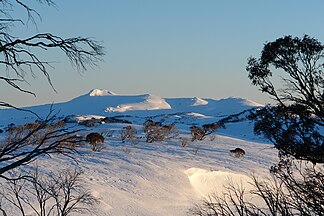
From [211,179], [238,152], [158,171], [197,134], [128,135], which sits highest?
[197,134]

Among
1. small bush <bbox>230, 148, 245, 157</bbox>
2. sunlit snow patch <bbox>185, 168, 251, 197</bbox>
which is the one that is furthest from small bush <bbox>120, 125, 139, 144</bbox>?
sunlit snow patch <bbox>185, 168, 251, 197</bbox>

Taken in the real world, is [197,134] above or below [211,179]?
above

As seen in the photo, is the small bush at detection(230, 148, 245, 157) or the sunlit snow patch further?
the small bush at detection(230, 148, 245, 157)

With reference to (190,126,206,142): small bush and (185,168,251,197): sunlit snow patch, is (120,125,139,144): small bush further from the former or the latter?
(185,168,251,197): sunlit snow patch

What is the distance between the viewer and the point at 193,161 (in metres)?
33.2

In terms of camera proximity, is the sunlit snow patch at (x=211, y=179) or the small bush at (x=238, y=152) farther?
the small bush at (x=238, y=152)

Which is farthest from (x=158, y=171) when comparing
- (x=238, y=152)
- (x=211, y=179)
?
(x=238, y=152)

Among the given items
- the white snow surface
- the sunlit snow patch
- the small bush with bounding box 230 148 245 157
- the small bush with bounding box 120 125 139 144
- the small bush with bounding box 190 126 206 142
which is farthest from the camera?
the small bush with bounding box 190 126 206 142

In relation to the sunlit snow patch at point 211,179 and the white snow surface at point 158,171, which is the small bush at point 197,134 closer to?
the white snow surface at point 158,171

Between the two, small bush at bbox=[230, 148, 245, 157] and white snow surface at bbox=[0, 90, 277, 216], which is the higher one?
small bush at bbox=[230, 148, 245, 157]

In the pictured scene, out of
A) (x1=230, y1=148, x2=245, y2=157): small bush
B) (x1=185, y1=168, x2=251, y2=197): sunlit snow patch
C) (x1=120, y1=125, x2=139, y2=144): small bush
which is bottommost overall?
(x1=185, y1=168, x2=251, y2=197): sunlit snow patch

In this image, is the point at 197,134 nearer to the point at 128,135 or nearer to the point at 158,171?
the point at 128,135

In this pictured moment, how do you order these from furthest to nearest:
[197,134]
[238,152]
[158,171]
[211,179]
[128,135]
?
1. [197,134]
2. [128,135]
3. [238,152]
4. [211,179]
5. [158,171]

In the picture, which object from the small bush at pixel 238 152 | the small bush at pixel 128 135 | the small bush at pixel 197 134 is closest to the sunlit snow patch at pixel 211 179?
the small bush at pixel 238 152
